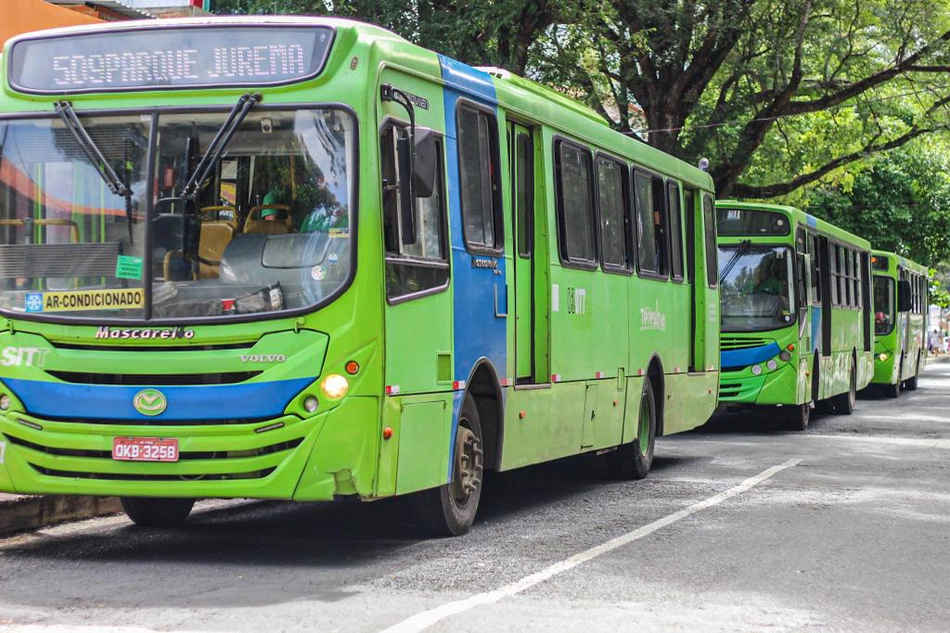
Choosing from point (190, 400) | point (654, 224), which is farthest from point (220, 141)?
point (654, 224)

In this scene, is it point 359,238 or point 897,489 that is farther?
point 897,489

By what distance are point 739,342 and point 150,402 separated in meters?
14.2

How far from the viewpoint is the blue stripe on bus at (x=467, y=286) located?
976 cm

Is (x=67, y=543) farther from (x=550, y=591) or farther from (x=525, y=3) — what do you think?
(x=525, y=3)

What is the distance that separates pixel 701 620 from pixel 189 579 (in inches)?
107

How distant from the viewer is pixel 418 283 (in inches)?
360

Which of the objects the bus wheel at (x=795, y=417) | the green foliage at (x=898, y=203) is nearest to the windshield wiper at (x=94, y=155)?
the bus wheel at (x=795, y=417)

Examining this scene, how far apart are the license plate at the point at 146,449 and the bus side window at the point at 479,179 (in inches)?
101

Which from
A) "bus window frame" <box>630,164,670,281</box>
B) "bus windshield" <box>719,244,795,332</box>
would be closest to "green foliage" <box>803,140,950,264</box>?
"bus windshield" <box>719,244,795,332</box>

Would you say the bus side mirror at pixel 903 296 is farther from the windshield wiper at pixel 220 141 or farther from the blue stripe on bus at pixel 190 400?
the blue stripe on bus at pixel 190 400

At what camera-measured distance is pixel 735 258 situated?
70.1ft

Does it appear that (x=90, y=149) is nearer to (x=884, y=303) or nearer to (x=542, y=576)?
(x=542, y=576)

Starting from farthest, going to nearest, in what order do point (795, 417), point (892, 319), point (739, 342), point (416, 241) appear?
point (892, 319), point (795, 417), point (739, 342), point (416, 241)

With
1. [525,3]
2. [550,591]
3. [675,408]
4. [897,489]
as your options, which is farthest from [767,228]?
[550,591]
